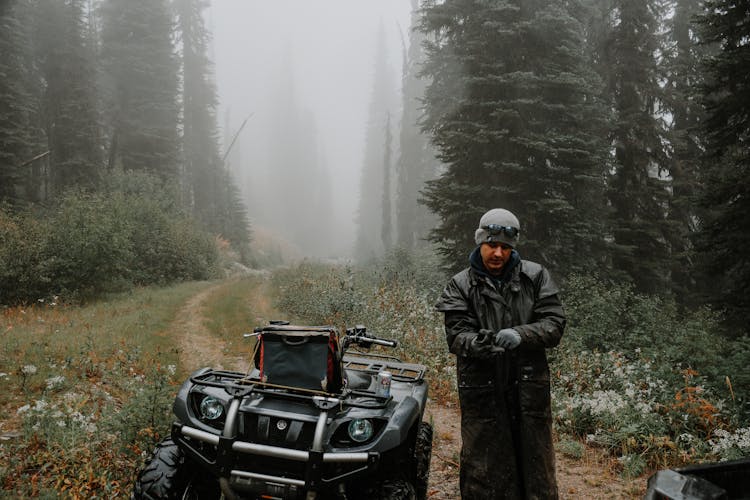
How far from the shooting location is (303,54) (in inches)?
5640

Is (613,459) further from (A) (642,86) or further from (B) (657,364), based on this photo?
(A) (642,86)

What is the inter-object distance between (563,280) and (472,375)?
10.1 meters

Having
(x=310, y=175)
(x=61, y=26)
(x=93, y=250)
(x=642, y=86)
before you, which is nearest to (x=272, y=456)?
(x=93, y=250)

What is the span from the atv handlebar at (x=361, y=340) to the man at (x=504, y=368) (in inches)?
30.1

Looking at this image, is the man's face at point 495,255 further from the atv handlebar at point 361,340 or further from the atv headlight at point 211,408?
the atv headlight at point 211,408

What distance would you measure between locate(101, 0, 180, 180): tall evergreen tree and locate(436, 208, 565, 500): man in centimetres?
2889

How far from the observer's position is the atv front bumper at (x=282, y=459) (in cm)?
291

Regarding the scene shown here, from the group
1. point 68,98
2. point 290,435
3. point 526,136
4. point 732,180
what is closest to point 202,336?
point 290,435

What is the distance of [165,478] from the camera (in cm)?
324

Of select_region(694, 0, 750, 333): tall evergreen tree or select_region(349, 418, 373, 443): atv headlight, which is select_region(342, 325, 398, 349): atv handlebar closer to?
select_region(349, 418, 373, 443): atv headlight

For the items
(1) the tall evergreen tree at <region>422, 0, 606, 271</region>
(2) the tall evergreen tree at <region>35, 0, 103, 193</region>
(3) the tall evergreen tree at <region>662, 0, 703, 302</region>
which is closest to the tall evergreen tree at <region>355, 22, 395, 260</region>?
(2) the tall evergreen tree at <region>35, 0, 103, 193</region>

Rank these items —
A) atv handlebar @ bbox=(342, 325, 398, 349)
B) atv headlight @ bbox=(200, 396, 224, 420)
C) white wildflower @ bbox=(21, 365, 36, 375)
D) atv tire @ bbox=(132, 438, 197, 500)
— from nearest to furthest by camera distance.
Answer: atv tire @ bbox=(132, 438, 197, 500), atv headlight @ bbox=(200, 396, 224, 420), atv handlebar @ bbox=(342, 325, 398, 349), white wildflower @ bbox=(21, 365, 36, 375)

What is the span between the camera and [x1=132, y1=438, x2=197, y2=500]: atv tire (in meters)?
3.18

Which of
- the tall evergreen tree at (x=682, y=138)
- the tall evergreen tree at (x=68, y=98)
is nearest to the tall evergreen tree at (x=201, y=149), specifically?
the tall evergreen tree at (x=68, y=98)
